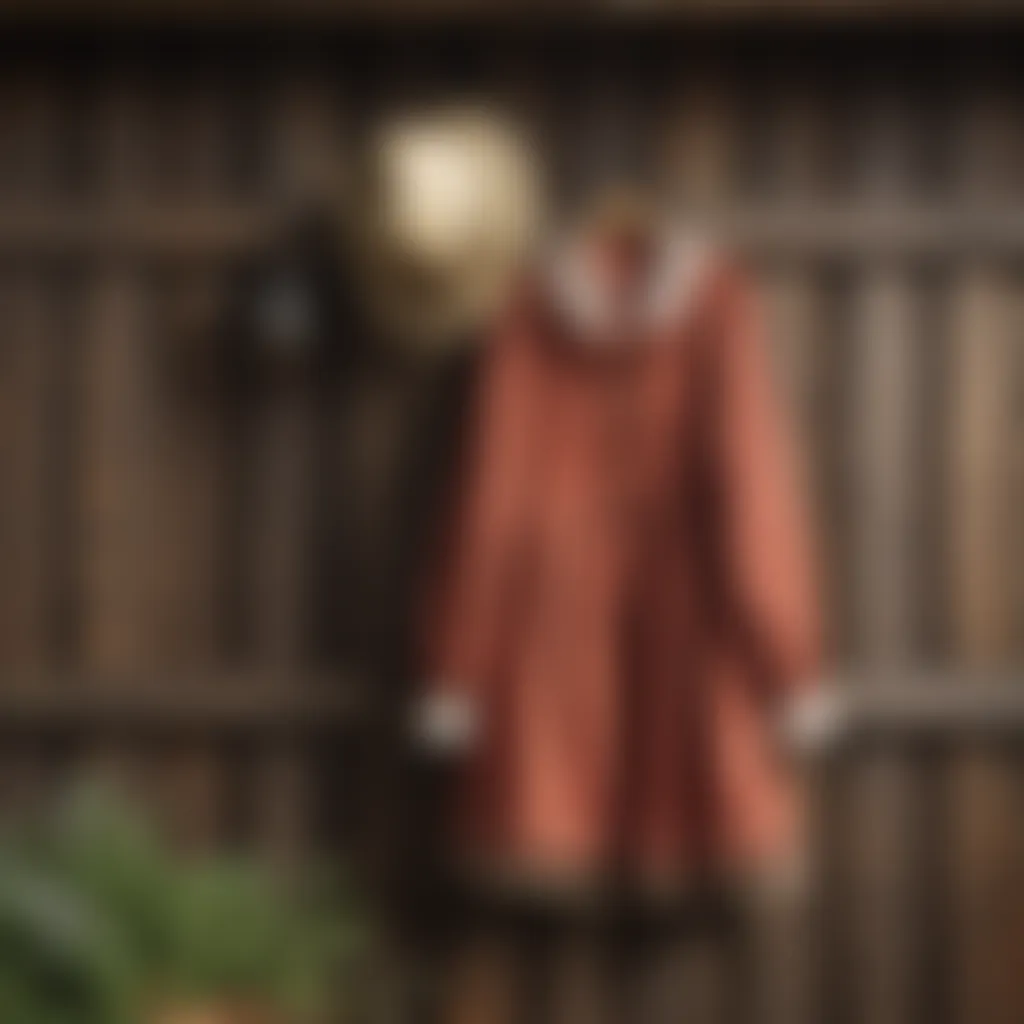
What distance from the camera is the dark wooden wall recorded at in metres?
2.54

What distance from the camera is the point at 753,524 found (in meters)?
2.39

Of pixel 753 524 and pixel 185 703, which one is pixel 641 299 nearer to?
pixel 753 524

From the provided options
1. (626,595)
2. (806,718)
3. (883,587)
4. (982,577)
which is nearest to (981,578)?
(982,577)

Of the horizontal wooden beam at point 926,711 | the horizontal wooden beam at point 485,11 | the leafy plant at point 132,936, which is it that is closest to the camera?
the leafy plant at point 132,936

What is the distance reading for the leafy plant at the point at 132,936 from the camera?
162 centimetres

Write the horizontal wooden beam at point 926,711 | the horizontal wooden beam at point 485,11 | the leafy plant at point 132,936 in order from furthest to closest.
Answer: the horizontal wooden beam at point 926,711, the horizontal wooden beam at point 485,11, the leafy plant at point 132,936

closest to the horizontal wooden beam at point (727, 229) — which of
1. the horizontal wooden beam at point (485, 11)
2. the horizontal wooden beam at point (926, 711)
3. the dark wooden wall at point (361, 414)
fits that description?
the dark wooden wall at point (361, 414)

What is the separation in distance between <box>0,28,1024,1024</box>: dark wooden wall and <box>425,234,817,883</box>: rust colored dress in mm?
134

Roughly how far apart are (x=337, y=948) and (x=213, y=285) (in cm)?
94

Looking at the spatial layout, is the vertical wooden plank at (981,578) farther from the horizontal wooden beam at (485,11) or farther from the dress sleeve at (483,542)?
the dress sleeve at (483,542)

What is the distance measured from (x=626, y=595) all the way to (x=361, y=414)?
0.43 m

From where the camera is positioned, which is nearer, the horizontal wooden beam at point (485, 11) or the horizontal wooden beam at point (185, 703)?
the horizontal wooden beam at point (485, 11)

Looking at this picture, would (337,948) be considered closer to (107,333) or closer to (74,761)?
(74,761)

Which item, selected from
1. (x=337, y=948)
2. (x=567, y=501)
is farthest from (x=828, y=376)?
(x=337, y=948)
